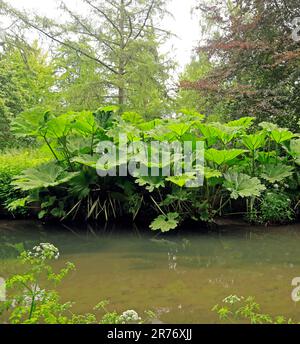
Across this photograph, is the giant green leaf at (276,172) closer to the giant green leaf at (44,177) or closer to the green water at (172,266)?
the green water at (172,266)

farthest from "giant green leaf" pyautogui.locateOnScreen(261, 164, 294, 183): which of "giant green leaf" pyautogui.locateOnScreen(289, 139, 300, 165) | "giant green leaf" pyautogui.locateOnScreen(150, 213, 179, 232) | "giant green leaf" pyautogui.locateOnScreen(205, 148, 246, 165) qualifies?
"giant green leaf" pyautogui.locateOnScreen(150, 213, 179, 232)

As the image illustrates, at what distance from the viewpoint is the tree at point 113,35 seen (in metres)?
10.4

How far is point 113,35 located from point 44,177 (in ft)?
23.0

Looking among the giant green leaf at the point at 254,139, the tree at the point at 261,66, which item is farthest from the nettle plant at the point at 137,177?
the tree at the point at 261,66

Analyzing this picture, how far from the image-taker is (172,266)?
3.38m

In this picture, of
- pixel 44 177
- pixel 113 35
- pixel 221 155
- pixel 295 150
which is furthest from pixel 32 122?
pixel 113 35

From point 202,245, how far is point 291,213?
1.80 meters

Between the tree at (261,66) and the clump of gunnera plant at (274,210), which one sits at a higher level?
the tree at (261,66)

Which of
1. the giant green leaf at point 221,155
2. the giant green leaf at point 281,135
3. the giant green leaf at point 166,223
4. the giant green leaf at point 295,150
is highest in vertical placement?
the giant green leaf at point 281,135

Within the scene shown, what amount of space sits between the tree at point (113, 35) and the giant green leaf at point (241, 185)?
593cm

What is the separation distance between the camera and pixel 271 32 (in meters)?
8.12
